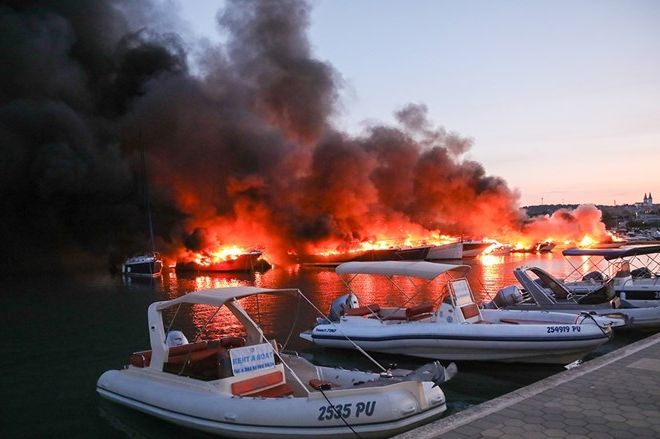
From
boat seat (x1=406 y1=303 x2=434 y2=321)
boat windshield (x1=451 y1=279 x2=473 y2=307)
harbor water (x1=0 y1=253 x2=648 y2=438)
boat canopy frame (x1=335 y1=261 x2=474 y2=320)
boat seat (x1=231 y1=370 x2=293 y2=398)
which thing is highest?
boat canopy frame (x1=335 y1=261 x2=474 y2=320)

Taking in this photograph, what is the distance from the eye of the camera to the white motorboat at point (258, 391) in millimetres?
8828

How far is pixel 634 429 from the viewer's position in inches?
262

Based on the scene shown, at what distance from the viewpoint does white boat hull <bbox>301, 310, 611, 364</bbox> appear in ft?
46.3

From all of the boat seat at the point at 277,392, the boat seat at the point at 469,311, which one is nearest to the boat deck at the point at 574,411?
the boat seat at the point at 277,392

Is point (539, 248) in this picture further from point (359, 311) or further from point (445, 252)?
point (359, 311)

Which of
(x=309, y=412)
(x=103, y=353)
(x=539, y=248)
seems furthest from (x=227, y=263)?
(x=539, y=248)

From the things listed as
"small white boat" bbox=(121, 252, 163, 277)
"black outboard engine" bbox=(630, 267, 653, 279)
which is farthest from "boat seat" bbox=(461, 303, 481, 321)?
"small white boat" bbox=(121, 252, 163, 277)

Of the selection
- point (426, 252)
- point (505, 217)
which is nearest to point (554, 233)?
point (505, 217)

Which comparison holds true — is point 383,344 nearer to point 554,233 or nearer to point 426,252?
point 426,252

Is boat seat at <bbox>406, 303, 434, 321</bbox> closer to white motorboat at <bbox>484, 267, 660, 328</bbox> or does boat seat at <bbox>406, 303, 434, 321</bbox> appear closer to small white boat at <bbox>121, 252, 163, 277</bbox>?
white motorboat at <bbox>484, 267, 660, 328</bbox>

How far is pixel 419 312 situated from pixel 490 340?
9.19 feet

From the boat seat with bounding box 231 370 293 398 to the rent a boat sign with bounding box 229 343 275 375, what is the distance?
0.59 ft

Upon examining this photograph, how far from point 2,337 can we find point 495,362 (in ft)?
65.2

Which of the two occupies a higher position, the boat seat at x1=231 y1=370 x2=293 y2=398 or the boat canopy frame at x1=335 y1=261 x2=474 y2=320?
the boat canopy frame at x1=335 y1=261 x2=474 y2=320
